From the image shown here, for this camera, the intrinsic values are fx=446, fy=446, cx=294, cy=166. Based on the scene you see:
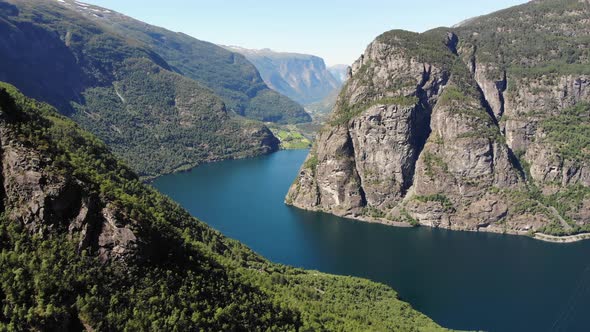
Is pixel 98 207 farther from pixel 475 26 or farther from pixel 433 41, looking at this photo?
pixel 475 26

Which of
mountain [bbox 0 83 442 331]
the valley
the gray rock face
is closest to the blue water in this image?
the valley

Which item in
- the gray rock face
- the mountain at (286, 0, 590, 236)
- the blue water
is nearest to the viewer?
the gray rock face

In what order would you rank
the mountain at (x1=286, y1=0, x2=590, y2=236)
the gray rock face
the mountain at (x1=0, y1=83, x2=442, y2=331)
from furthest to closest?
the mountain at (x1=286, y1=0, x2=590, y2=236)
the gray rock face
the mountain at (x1=0, y1=83, x2=442, y2=331)

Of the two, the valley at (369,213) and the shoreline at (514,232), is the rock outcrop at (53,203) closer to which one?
the valley at (369,213)

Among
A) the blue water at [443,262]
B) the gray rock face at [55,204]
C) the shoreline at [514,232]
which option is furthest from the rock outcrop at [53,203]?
the shoreline at [514,232]

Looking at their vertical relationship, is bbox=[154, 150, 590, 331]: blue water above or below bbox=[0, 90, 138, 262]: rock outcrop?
below

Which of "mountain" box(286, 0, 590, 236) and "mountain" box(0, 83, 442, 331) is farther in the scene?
"mountain" box(286, 0, 590, 236)

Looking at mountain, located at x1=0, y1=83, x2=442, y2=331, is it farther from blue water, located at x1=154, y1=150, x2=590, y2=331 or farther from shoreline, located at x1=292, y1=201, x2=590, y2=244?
shoreline, located at x1=292, y1=201, x2=590, y2=244
